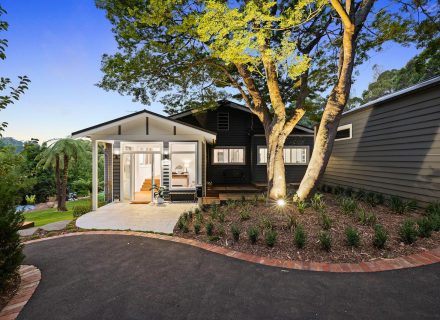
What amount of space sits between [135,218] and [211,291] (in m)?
5.18

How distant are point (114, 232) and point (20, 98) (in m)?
3.79

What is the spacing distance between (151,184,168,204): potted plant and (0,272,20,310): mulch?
20.5 ft

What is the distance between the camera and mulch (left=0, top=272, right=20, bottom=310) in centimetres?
302

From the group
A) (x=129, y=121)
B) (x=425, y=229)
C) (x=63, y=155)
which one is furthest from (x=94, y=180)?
(x=425, y=229)

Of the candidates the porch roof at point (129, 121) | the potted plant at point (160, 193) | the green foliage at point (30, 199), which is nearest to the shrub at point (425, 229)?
the porch roof at point (129, 121)

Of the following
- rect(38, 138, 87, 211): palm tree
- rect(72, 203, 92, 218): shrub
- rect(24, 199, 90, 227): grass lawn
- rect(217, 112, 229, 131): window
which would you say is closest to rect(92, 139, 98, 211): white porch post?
rect(72, 203, 92, 218): shrub

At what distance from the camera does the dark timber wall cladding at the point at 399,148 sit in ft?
22.7

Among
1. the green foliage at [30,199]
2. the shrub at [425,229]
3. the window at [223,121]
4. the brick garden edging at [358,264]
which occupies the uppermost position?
the window at [223,121]

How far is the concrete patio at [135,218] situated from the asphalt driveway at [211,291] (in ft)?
6.87

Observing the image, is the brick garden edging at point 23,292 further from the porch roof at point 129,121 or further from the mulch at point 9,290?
the porch roof at point 129,121

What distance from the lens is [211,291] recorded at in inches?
126

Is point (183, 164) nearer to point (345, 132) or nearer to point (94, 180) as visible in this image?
point (94, 180)

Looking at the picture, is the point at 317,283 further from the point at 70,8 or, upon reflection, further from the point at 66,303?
the point at 70,8

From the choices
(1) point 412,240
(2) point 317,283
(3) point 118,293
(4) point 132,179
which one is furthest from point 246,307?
(4) point 132,179
